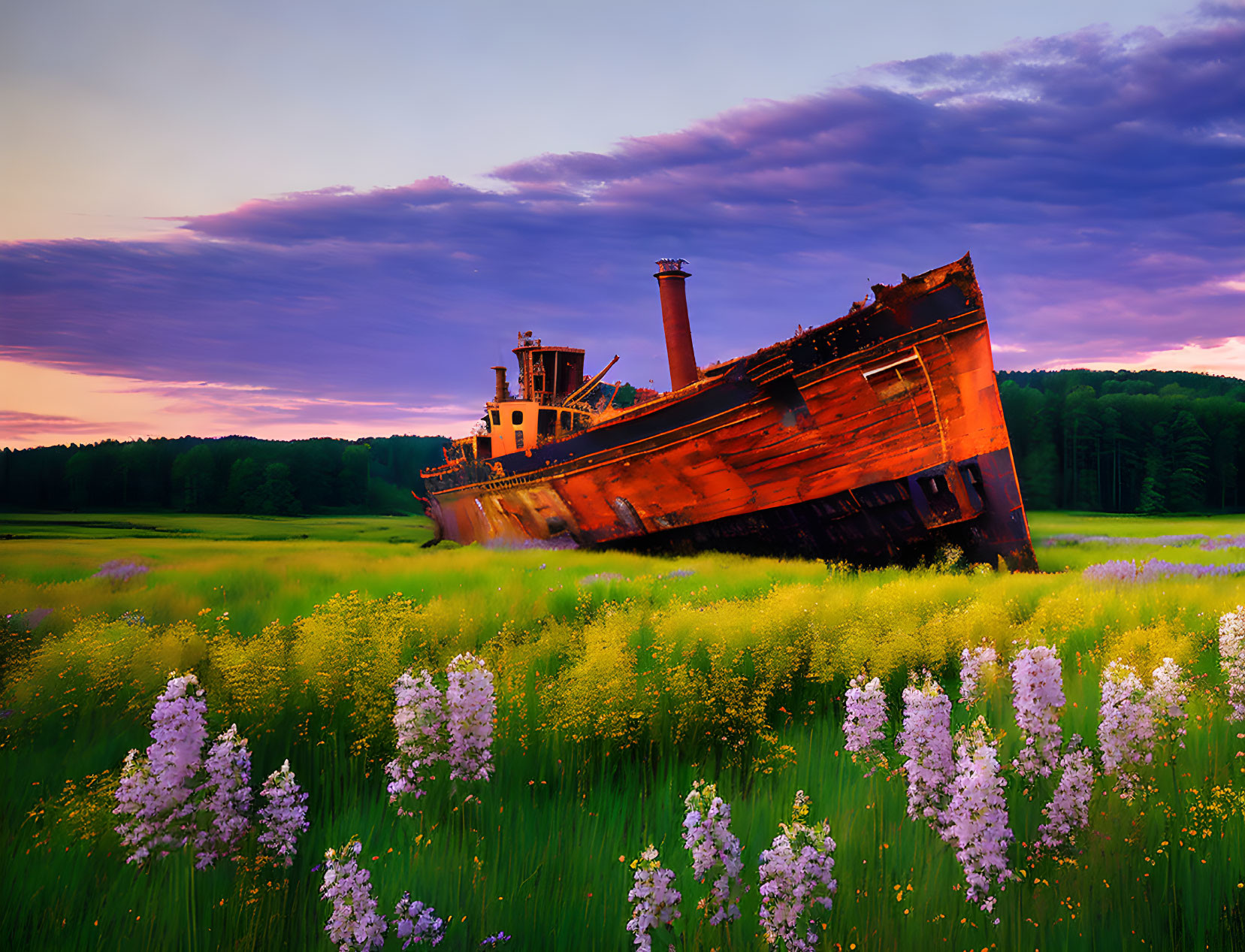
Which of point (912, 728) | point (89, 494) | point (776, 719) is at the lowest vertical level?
point (776, 719)

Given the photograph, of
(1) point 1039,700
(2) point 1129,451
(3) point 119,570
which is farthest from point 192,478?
(2) point 1129,451

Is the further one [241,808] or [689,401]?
[689,401]

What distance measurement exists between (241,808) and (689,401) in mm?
14804

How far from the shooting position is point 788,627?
28.2 ft

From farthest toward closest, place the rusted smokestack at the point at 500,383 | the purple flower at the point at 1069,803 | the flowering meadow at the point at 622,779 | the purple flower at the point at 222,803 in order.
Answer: the rusted smokestack at the point at 500,383
the purple flower at the point at 1069,803
the purple flower at the point at 222,803
the flowering meadow at the point at 622,779

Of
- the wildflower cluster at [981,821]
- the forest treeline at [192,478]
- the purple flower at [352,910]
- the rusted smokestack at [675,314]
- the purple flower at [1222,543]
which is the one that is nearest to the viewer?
the purple flower at [352,910]

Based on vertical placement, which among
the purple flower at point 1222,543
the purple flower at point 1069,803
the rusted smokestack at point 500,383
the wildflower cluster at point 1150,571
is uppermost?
the rusted smokestack at point 500,383

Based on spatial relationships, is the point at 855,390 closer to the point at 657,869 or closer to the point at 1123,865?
the point at 1123,865

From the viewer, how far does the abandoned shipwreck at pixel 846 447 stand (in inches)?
603

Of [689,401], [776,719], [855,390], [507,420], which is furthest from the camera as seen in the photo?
[507,420]

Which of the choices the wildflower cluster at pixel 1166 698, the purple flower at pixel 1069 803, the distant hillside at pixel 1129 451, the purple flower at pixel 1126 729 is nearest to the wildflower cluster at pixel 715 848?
the purple flower at pixel 1069 803

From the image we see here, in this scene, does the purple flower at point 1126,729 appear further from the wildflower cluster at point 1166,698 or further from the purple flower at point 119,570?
the purple flower at point 119,570

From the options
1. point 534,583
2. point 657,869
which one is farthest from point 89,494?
point 657,869

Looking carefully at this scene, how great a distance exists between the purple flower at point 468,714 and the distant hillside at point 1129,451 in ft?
256
